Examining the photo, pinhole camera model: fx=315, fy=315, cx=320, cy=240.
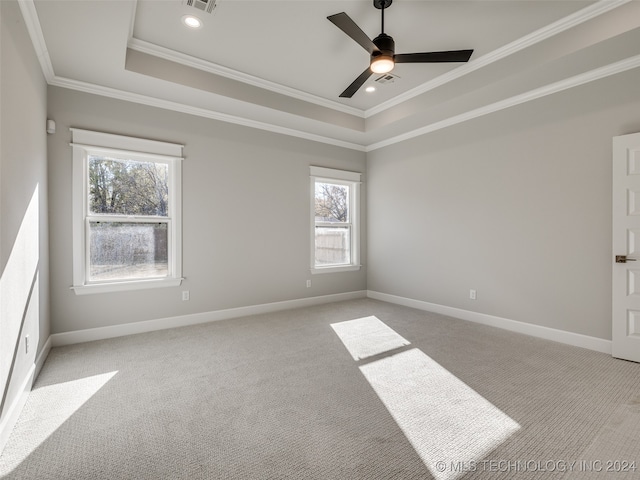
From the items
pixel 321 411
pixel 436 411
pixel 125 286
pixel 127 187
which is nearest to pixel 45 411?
pixel 125 286

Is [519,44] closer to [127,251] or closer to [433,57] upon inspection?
[433,57]

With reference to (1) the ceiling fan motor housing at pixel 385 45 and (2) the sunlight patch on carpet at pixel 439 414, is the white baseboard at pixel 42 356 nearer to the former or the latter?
(2) the sunlight patch on carpet at pixel 439 414

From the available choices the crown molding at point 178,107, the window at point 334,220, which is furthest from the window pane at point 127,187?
the window at point 334,220

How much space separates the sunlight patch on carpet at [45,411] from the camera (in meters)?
1.69

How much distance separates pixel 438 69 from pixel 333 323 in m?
3.25

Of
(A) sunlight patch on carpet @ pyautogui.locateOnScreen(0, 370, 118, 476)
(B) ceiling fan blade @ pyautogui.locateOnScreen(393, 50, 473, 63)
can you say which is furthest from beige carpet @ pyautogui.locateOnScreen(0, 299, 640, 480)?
(B) ceiling fan blade @ pyautogui.locateOnScreen(393, 50, 473, 63)

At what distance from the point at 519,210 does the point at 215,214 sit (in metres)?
3.75

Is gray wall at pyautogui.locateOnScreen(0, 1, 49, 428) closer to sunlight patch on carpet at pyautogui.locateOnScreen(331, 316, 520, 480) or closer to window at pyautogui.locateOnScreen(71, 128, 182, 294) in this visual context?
window at pyautogui.locateOnScreen(71, 128, 182, 294)

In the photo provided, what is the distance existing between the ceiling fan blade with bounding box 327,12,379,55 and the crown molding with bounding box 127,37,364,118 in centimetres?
168

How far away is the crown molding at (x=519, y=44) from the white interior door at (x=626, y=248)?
43.3 inches

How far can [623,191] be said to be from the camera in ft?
9.43

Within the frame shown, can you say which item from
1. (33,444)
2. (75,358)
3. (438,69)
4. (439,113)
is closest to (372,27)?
(438,69)

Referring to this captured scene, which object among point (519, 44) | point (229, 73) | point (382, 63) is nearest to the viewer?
point (382, 63)

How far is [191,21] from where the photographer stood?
276 cm
